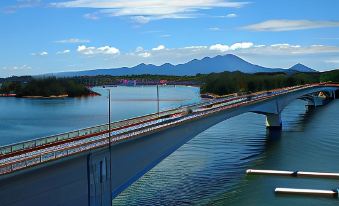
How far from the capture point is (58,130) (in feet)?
115

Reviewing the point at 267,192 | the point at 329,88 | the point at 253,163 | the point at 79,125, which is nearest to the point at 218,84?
the point at 329,88

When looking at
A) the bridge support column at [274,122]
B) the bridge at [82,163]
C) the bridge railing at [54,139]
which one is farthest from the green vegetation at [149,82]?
the bridge at [82,163]

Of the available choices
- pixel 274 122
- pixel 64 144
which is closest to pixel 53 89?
pixel 274 122

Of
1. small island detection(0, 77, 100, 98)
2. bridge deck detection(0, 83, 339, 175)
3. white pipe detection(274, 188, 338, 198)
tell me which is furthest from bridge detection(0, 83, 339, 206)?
small island detection(0, 77, 100, 98)

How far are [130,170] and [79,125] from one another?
2514 centimetres

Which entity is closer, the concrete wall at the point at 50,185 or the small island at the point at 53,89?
the concrete wall at the point at 50,185

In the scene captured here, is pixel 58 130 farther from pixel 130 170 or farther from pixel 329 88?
pixel 329 88

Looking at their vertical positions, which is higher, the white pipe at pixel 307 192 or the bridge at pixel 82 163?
the bridge at pixel 82 163

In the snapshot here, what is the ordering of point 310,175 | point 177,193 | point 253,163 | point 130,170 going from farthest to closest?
point 253,163, point 310,175, point 177,193, point 130,170

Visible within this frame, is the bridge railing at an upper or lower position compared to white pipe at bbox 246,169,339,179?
upper

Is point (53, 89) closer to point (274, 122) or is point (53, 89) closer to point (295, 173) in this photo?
point (274, 122)

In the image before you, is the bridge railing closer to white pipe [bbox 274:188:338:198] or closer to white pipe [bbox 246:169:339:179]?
white pipe [bbox 246:169:339:179]

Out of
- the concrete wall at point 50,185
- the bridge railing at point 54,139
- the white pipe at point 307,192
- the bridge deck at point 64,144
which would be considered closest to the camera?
the concrete wall at point 50,185

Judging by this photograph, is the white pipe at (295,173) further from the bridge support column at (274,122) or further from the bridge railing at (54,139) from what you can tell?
the bridge support column at (274,122)
